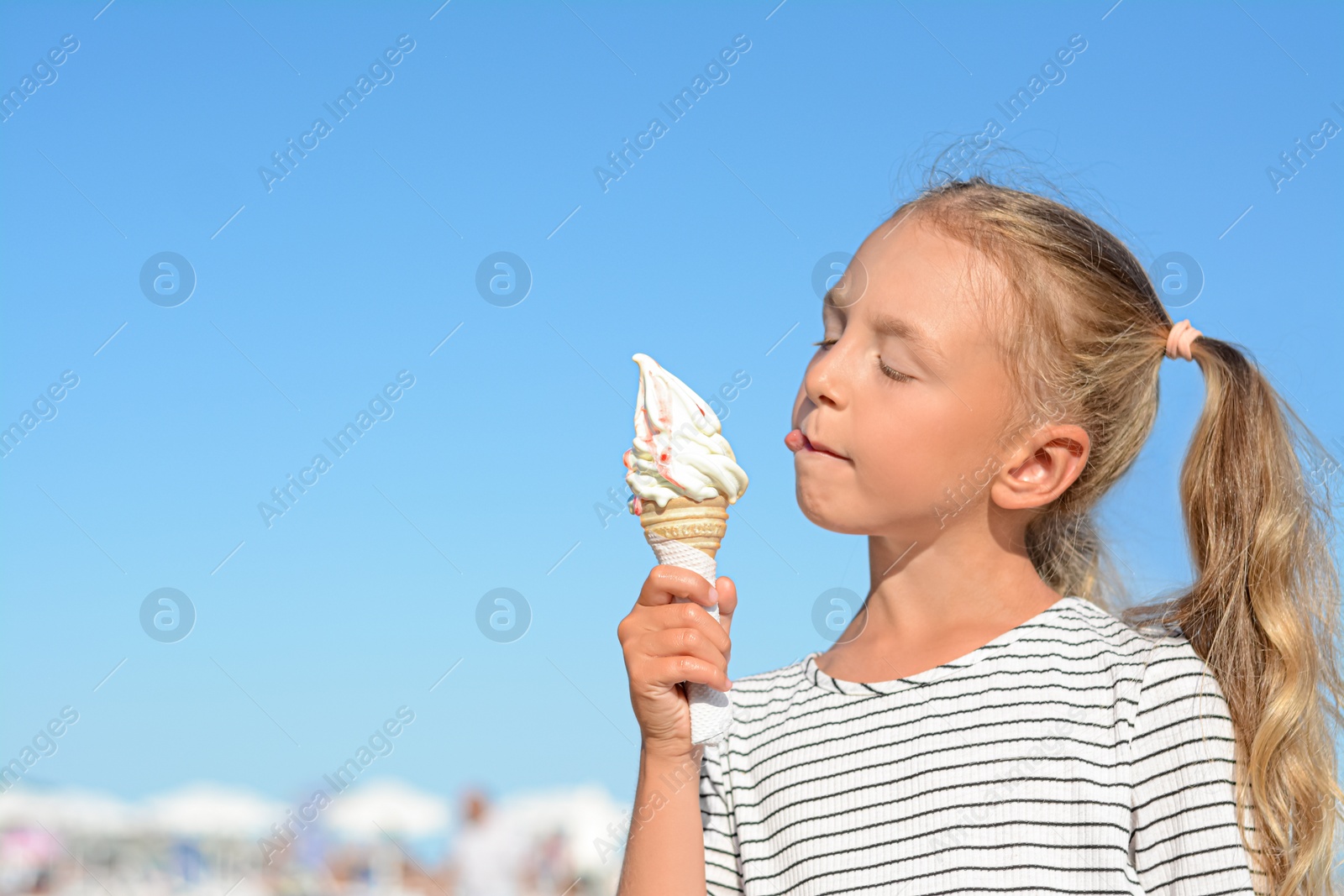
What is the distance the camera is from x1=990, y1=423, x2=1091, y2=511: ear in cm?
266

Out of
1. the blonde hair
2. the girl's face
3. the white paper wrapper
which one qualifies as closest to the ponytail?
the blonde hair

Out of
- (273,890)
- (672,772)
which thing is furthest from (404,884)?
(672,772)

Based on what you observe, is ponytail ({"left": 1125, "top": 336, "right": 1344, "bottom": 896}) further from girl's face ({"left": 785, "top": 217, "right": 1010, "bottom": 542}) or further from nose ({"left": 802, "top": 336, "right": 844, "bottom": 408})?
nose ({"left": 802, "top": 336, "right": 844, "bottom": 408})

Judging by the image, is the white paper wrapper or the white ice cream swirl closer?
the white paper wrapper

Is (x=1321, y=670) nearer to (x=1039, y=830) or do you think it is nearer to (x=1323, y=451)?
(x=1323, y=451)

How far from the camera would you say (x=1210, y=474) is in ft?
8.73

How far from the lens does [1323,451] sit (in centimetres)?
275

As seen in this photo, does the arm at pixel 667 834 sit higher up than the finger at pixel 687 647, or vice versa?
the finger at pixel 687 647

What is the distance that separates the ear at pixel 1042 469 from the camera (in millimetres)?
2660

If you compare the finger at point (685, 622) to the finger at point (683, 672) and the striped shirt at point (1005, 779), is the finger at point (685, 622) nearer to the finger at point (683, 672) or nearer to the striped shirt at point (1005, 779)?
the finger at point (683, 672)

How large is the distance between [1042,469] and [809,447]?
0.60 metres

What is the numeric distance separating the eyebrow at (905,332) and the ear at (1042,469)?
345 mm

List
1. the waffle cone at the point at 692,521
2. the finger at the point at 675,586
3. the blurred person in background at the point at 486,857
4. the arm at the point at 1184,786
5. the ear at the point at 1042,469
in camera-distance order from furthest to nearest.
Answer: the blurred person in background at the point at 486,857
the ear at the point at 1042,469
the waffle cone at the point at 692,521
the finger at the point at 675,586
the arm at the point at 1184,786

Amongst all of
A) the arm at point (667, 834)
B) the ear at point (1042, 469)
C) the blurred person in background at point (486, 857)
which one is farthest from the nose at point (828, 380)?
the blurred person in background at point (486, 857)
